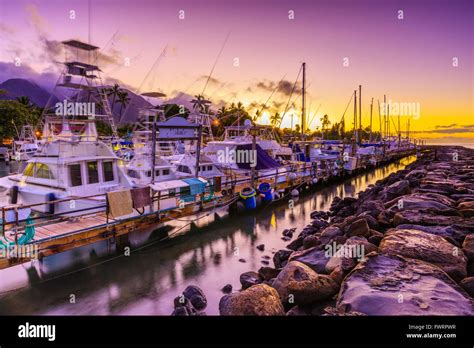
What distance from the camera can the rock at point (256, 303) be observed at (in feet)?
24.0

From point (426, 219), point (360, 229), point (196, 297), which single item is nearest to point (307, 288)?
point (196, 297)

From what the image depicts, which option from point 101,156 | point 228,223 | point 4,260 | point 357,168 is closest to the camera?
point 4,260

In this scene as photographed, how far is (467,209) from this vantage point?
44.3ft

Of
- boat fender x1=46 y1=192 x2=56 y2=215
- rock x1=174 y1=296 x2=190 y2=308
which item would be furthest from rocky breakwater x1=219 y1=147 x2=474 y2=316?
boat fender x1=46 y1=192 x2=56 y2=215

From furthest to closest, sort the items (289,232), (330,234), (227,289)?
(289,232) → (330,234) → (227,289)

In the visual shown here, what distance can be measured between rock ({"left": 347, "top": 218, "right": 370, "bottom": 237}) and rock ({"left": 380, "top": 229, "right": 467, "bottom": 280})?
147 cm

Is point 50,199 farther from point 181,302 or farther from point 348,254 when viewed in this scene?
point 348,254

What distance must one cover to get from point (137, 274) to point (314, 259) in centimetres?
712

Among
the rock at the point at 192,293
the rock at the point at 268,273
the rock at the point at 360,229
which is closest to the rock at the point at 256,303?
the rock at the point at 192,293

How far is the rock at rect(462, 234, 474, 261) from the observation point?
9109 millimetres
